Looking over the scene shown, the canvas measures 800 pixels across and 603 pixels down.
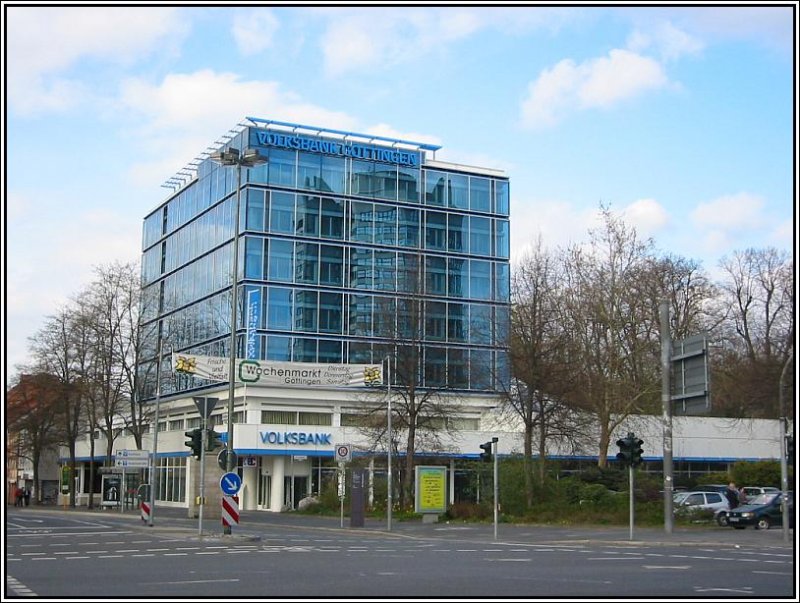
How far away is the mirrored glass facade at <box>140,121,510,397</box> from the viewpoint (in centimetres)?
7162

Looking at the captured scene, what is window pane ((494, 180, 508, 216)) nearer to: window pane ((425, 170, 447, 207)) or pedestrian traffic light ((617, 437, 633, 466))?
window pane ((425, 170, 447, 207))

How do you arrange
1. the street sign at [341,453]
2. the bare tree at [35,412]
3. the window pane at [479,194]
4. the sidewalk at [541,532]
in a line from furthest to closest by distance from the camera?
the window pane at [479,194] → the bare tree at [35,412] → the street sign at [341,453] → the sidewalk at [541,532]

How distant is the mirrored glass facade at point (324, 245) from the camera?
7162 cm

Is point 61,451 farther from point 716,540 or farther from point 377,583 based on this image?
point 377,583

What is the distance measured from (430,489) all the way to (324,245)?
110 ft

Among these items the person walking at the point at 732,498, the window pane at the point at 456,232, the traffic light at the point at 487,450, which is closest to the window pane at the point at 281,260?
the window pane at the point at 456,232

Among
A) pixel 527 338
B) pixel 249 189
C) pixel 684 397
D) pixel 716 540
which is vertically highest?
pixel 249 189

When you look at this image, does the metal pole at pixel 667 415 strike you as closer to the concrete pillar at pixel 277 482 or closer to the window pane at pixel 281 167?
the concrete pillar at pixel 277 482

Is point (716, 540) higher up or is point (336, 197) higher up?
point (336, 197)

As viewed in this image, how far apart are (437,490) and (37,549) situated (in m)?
20.8

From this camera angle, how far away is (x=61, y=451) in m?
96.4

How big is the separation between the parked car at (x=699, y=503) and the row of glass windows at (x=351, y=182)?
38199mm

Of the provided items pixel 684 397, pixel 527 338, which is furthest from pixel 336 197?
pixel 684 397

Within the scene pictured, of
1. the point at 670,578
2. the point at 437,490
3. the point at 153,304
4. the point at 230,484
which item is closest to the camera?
the point at 670,578
